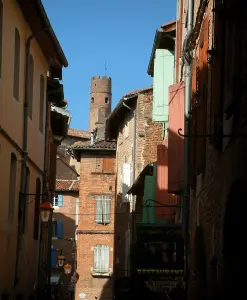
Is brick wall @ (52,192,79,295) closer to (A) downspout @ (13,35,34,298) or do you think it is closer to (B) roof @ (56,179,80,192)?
(B) roof @ (56,179,80,192)

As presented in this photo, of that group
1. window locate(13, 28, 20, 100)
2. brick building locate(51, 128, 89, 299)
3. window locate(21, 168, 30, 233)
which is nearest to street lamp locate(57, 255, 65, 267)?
brick building locate(51, 128, 89, 299)

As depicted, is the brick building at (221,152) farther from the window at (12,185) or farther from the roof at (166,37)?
the roof at (166,37)

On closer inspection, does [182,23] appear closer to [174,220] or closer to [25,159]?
[174,220]

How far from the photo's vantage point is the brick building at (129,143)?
3250cm

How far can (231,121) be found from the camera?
331 inches

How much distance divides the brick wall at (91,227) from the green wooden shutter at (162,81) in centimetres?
2287

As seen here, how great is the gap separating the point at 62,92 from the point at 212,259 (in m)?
13.6

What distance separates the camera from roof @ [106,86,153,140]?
109ft

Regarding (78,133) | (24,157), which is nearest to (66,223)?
(78,133)

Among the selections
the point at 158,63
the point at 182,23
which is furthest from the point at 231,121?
the point at 158,63

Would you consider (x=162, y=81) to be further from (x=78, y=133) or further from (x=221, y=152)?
(x=78, y=133)

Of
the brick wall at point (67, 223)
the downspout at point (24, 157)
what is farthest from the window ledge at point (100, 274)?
the downspout at point (24, 157)

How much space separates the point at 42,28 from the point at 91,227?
3007cm

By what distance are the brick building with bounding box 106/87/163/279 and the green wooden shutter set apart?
23.0ft
